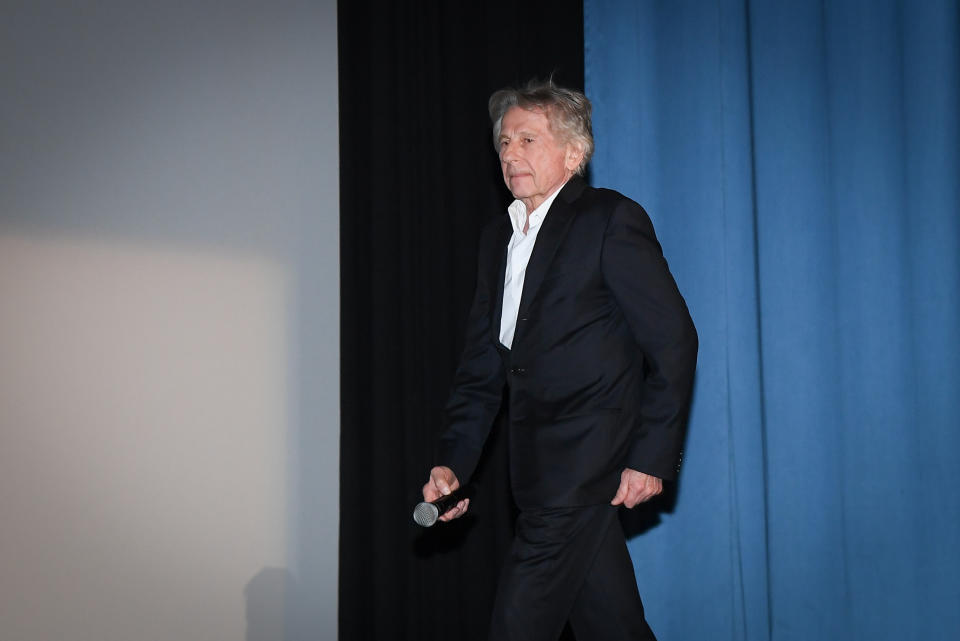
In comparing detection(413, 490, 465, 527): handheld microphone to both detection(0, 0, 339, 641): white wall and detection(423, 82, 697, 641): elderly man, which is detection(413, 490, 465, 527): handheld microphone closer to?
detection(423, 82, 697, 641): elderly man

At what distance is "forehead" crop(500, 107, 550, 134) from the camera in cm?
186

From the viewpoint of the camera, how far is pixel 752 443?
2.84 m

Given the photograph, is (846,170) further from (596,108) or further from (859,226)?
(596,108)

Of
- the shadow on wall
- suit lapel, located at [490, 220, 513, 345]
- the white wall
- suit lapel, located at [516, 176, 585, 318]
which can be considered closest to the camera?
suit lapel, located at [516, 176, 585, 318]

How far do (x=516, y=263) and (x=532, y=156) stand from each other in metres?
0.24

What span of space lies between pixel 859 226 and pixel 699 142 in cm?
61

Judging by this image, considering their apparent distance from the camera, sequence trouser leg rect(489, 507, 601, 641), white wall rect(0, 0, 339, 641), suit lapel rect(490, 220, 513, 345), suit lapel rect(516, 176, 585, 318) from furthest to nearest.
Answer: white wall rect(0, 0, 339, 641) → suit lapel rect(490, 220, 513, 345) → suit lapel rect(516, 176, 585, 318) → trouser leg rect(489, 507, 601, 641)

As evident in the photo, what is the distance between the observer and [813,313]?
283 cm

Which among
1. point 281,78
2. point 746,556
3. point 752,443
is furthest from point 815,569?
point 281,78

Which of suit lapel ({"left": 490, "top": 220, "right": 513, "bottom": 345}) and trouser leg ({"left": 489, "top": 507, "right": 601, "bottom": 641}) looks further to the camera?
suit lapel ({"left": 490, "top": 220, "right": 513, "bottom": 345})

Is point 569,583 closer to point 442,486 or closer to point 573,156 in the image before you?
point 442,486

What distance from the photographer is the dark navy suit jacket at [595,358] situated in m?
1.63

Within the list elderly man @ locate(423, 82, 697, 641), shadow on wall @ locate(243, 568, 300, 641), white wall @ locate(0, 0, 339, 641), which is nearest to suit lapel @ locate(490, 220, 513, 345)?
elderly man @ locate(423, 82, 697, 641)

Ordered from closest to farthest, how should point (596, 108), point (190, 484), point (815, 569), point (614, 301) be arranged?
1. point (614, 301)
2. point (190, 484)
3. point (815, 569)
4. point (596, 108)
